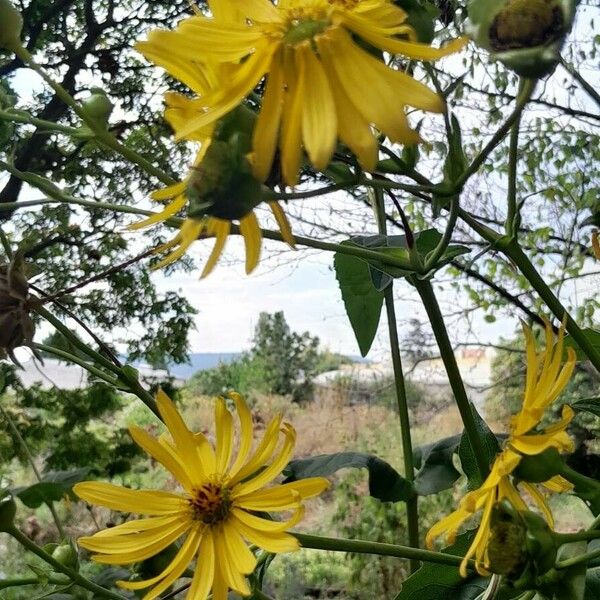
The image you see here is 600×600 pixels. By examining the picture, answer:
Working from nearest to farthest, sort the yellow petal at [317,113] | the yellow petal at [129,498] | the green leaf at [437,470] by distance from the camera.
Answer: the yellow petal at [317,113]
the yellow petal at [129,498]
the green leaf at [437,470]

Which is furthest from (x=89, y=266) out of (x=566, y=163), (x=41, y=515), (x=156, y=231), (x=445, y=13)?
(x=445, y=13)

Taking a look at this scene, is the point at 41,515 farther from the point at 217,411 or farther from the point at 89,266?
the point at 217,411

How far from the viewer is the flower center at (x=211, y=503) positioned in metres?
0.27

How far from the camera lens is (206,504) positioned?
28 centimetres

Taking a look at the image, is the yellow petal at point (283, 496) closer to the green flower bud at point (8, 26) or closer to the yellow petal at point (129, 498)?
the yellow petal at point (129, 498)

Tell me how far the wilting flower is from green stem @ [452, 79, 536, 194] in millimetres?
50

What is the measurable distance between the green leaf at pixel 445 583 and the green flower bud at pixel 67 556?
0.13 metres

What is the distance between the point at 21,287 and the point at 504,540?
18cm

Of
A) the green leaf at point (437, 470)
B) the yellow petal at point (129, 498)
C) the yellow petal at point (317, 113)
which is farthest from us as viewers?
the green leaf at point (437, 470)

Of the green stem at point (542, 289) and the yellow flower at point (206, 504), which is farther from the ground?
the green stem at point (542, 289)

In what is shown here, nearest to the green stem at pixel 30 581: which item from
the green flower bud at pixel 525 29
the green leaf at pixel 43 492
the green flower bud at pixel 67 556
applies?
the green flower bud at pixel 67 556

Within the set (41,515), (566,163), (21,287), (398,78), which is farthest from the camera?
(41,515)

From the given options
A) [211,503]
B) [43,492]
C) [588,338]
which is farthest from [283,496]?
[43,492]

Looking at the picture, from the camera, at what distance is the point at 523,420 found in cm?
21
